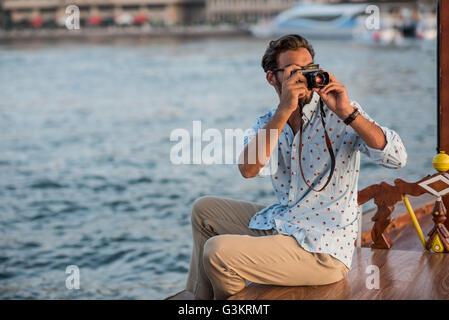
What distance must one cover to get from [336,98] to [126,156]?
9892mm

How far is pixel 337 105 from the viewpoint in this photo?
5.88ft

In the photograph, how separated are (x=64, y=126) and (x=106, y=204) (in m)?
6.74

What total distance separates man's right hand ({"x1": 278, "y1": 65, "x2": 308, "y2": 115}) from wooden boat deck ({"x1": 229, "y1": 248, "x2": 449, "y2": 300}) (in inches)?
21.4

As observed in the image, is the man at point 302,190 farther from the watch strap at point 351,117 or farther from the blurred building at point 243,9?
the blurred building at point 243,9

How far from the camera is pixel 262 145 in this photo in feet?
6.05

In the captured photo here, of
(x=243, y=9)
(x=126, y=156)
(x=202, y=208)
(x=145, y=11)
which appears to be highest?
(x=145, y=11)

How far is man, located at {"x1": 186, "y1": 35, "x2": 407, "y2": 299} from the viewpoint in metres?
1.86

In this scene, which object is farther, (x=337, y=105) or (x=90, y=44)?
(x=90, y=44)

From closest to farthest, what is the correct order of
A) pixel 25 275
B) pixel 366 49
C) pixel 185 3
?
1. pixel 25 275
2. pixel 366 49
3. pixel 185 3

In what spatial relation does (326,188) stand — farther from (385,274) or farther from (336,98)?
(385,274)

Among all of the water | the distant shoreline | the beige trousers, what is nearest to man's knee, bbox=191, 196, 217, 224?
the beige trousers

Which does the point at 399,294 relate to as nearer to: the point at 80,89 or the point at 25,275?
the point at 25,275

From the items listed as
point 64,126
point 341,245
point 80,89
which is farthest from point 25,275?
point 80,89

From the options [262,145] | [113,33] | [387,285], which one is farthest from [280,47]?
[113,33]
